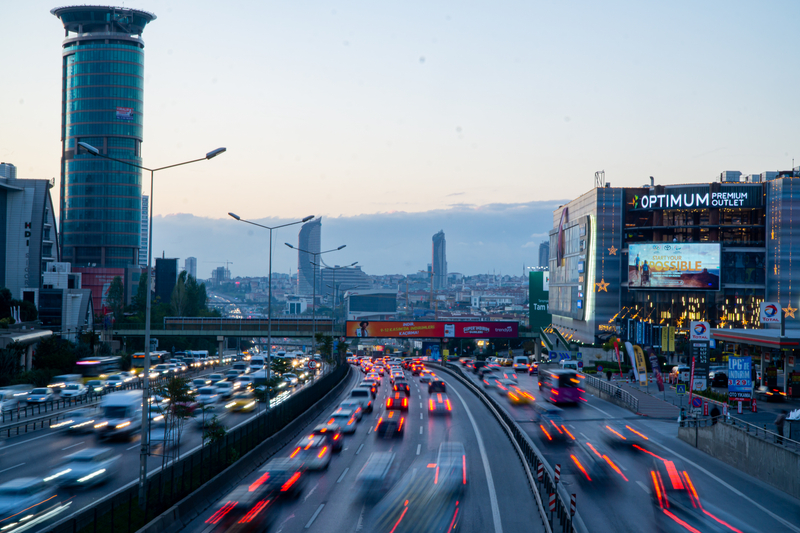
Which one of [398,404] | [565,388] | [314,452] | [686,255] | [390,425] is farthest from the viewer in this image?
[686,255]

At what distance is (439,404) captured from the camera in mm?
51969

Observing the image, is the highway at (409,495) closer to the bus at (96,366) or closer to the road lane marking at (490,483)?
the road lane marking at (490,483)

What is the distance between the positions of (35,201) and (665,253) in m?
102

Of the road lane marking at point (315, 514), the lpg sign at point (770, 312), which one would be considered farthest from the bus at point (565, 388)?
the road lane marking at point (315, 514)

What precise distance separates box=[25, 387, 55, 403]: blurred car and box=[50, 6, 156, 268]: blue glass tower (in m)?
116

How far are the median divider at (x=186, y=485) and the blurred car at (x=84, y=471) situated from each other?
1.48 metres

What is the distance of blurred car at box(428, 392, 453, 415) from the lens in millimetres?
48062

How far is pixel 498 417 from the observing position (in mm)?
42438

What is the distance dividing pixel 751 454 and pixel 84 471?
27.4 m


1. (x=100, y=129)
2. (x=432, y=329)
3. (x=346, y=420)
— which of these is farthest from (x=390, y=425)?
(x=100, y=129)

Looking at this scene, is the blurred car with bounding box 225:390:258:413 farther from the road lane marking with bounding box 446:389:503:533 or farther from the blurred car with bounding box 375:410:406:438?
the road lane marking with bounding box 446:389:503:533

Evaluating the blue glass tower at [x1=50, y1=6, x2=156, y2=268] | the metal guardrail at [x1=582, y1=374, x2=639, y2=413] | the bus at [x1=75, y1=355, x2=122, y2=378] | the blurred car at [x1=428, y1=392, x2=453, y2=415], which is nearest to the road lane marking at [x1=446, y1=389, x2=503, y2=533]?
the blurred car at [x1=428, y1=392, x2=453, y2=415]

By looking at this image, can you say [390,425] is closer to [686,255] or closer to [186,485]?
[186,485]

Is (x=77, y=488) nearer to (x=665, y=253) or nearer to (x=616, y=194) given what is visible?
(x=665, y=253)
